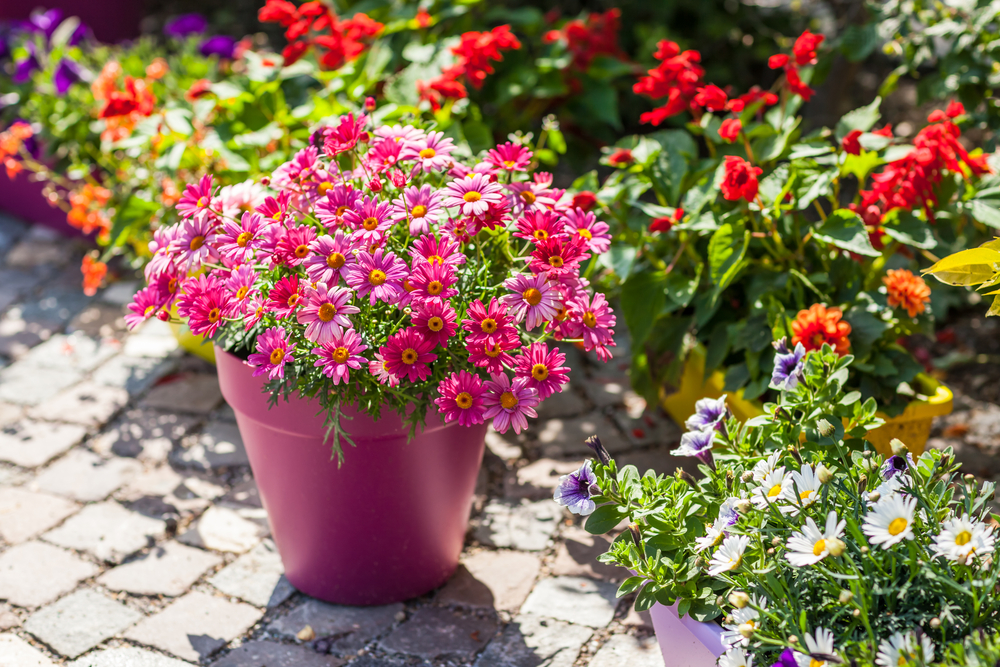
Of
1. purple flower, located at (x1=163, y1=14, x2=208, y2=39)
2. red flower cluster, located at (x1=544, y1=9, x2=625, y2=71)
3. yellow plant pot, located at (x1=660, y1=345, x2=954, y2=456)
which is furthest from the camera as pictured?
purple flower, located at (x1=163, y1=14, x2=208, y2=39)

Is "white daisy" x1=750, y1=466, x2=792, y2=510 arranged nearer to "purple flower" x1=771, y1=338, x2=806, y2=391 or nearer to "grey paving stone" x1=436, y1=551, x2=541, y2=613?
"purple flower" x1=771, y1=338, x2=806, y2=391

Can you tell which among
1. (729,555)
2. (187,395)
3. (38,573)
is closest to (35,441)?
(187,395)

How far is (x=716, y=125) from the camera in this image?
201 centimetres

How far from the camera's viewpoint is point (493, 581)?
1.84m

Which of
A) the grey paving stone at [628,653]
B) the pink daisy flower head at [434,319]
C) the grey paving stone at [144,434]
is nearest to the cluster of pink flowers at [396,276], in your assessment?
the pink daisy flower head at [434,319]

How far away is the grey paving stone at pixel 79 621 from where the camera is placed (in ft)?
5.53

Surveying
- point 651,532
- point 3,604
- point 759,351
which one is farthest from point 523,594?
point 3,604

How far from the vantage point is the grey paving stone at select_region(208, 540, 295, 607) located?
181 centimetres

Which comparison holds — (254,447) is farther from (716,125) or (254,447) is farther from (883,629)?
(716,125)

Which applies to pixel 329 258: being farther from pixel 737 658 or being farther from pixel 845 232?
Answer: pixel 845 232

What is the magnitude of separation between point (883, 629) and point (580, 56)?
201cm

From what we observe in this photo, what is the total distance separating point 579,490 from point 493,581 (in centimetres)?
62

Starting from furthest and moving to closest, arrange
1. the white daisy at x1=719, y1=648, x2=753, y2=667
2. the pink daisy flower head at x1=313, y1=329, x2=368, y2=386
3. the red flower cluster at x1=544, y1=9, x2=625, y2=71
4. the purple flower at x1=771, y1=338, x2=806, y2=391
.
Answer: the red flower cluster at x1=544, y1=9, x2=625, y2=71, the purple flower at x1=771, y1=338, x2=806, y2=391, the pink daisy flower head at x1=313, y1=329, x2=368, y2=386, the white daisy at x1=719, y1=648, x2=753, y2=667

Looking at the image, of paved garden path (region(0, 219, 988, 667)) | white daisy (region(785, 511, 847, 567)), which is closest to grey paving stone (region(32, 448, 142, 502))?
paved garden path (region(0, 219, 988, 667))
